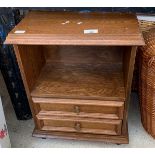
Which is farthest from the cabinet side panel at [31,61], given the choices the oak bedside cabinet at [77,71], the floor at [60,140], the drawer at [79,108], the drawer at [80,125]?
the floor at [60,140]

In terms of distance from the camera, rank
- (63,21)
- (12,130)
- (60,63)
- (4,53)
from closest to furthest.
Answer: (63,21) < (4,53) < (60,63) < (12,130)

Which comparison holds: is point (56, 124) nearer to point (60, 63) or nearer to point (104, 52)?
point (60, 63)

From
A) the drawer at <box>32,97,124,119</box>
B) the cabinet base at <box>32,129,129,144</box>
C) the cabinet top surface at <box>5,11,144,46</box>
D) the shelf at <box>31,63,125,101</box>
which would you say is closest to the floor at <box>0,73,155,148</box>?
the cabinet base at <box>32,129,129,144</box>

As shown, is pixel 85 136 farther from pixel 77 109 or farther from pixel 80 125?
pixel 77 109

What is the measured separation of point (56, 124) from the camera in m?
1.28

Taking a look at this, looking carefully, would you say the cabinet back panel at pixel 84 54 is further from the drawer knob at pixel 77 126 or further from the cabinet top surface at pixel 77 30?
the drawer knob at pixel 77 126

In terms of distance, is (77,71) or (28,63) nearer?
(28,63)

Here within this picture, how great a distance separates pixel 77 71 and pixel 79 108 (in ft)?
0.66

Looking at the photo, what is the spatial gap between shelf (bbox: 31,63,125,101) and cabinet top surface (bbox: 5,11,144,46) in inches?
11.4

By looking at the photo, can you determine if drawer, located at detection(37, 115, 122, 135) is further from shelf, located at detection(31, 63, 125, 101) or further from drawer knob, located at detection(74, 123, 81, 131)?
shelf, located at detection(31, 63, 125, 101)

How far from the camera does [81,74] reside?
125 centimetres

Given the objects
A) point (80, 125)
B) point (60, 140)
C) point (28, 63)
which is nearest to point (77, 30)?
point (28, 63)

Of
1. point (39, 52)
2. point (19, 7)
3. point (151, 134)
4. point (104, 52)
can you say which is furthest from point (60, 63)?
point (151, 134)

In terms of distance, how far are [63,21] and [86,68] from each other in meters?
0.32
